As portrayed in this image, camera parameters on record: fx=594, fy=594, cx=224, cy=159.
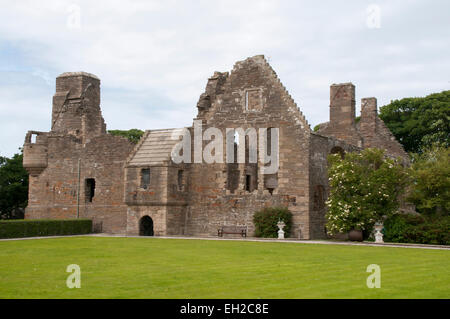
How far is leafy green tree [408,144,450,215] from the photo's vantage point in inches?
1072

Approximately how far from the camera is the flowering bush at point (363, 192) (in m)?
28.1

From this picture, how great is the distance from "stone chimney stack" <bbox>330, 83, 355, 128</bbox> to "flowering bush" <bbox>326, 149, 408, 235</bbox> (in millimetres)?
7662

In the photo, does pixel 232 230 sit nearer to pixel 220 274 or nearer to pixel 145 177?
pixel 145 177

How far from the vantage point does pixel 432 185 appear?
27375mm

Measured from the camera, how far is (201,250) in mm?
21594

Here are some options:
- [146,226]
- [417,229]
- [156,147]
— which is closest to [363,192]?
[417,229]

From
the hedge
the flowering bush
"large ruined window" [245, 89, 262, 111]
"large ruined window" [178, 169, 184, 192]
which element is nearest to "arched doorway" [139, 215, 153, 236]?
"large ruined window" [178, 169, 184, 192]

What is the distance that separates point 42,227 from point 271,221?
12.5m

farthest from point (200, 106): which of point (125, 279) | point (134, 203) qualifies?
point (125, 279)

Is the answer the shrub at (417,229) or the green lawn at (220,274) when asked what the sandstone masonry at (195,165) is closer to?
the shrub at (417,229)

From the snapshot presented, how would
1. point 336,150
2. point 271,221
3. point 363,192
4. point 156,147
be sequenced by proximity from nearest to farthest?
point 363,192
point 271,221
point 156,147
point 336,150
